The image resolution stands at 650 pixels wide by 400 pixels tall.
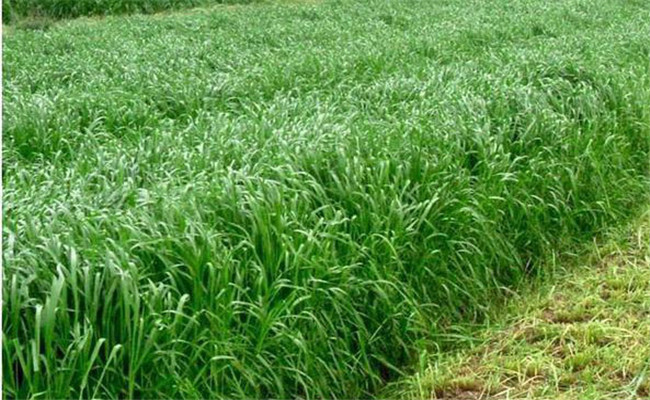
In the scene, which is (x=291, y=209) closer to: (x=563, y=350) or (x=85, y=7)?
(x=563, y=350)

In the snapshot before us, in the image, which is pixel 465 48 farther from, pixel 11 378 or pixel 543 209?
pixel 11 378

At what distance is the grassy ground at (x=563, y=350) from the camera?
3.26 m

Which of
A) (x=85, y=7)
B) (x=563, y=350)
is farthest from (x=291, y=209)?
(x=85, y=7)

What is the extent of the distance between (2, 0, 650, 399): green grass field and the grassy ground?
0.18 meters

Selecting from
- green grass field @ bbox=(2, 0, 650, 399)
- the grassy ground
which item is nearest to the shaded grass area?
green grass field @ bbox=(2, 0, 650, 399)

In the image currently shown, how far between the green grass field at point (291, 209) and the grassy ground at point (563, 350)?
0.18m

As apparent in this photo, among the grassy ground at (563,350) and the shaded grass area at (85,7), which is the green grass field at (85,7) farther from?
the grassy ground at (563,350)

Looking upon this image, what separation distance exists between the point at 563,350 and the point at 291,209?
46.8 inches

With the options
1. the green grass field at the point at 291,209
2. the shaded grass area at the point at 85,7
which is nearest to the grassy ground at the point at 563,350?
the green grass field at the point at 291,209

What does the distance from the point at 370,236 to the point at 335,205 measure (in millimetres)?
298

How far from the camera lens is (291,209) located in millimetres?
3666

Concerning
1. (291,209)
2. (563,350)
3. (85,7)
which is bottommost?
(85,7)

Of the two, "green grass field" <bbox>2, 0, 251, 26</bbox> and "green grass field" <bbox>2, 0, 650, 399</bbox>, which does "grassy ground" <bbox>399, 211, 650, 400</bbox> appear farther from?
"green grass field" <bbox>2, 0, 251, 26</bbox>

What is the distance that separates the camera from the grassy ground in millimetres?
3262
